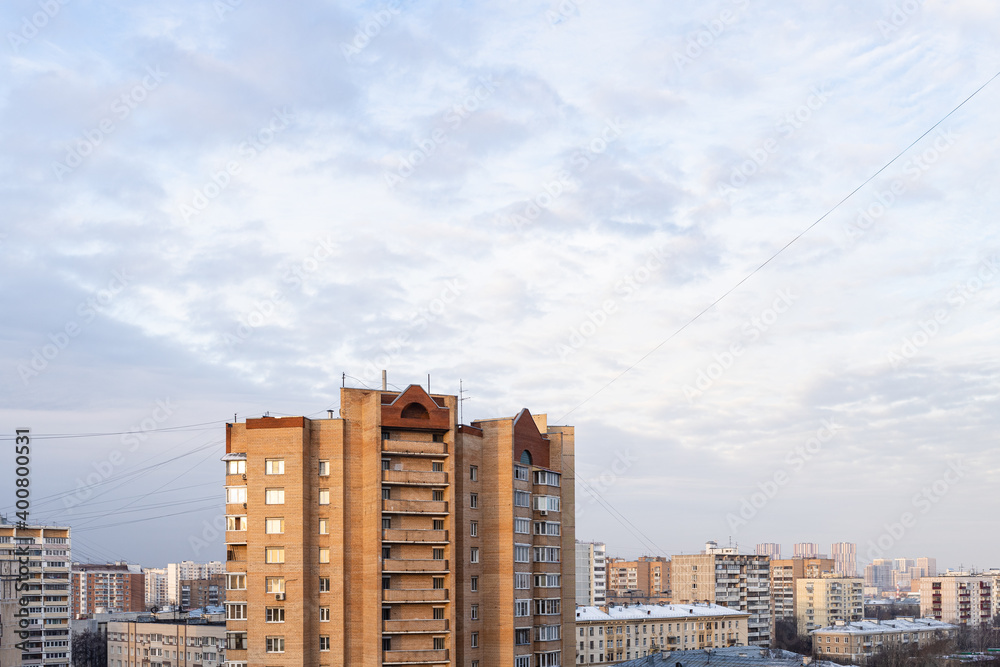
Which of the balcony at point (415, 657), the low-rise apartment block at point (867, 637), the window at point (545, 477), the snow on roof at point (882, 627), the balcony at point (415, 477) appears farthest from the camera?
the snow on roof at point (882, 627)

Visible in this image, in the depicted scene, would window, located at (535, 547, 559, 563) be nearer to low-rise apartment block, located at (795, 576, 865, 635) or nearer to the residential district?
the residential district

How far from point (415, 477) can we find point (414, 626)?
871cm

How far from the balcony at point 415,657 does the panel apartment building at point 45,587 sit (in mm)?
65180

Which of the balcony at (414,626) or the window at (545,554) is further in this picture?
the window at (545,554)

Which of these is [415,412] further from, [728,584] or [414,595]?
[728,584]

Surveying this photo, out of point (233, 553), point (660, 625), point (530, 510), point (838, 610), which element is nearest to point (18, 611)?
point (233, 553)

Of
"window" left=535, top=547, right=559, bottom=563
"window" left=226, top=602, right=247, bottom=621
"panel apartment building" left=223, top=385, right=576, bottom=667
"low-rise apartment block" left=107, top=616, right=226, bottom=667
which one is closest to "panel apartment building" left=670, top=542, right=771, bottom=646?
"low-rise apartment block" left=107, top=616, right=226, bottom=667

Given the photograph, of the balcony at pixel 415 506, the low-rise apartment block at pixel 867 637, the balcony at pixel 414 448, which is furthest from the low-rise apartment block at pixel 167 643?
the low-rise apartment block at pixel 867 637

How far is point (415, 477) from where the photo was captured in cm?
5938

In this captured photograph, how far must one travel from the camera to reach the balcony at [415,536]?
58.1 m

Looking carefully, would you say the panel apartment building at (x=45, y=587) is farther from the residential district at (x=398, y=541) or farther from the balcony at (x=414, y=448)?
the balcony at (x=414, y=448)

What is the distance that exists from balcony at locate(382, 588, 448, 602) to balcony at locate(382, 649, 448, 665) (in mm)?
3038

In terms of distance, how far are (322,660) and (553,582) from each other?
18.0 metres

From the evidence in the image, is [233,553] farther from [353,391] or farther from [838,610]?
[838,610]
